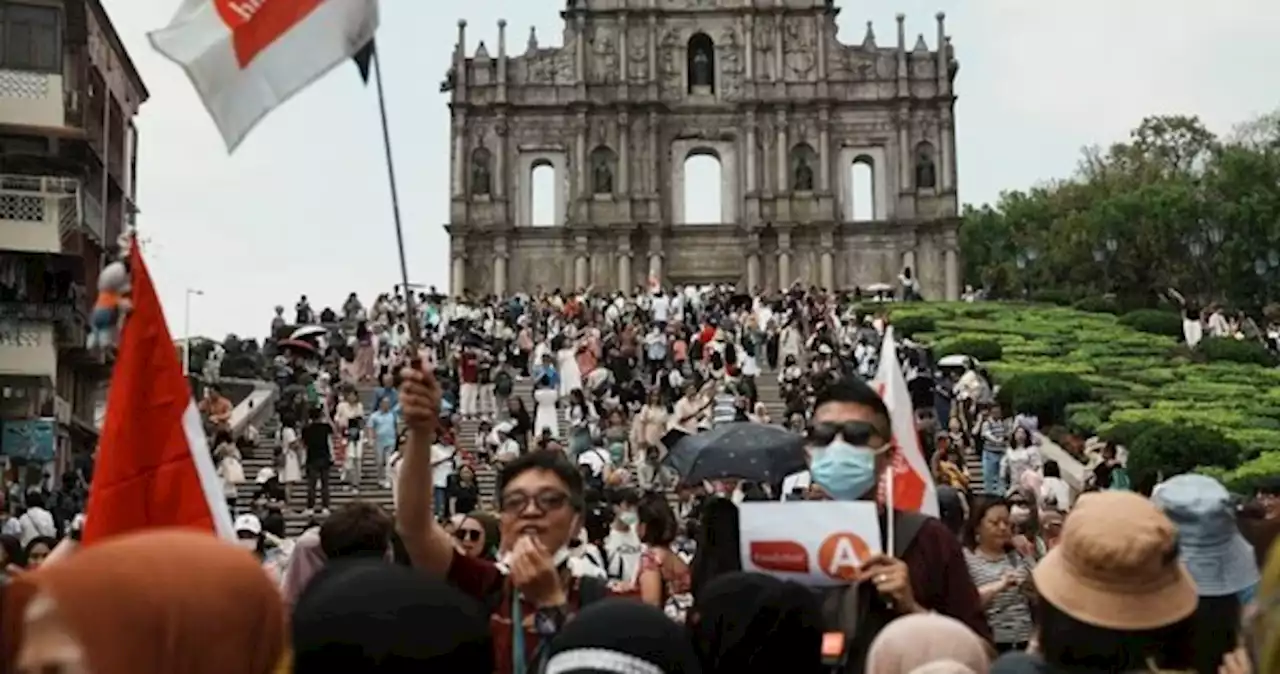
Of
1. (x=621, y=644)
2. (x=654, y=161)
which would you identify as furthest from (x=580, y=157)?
(x=621, y=644)

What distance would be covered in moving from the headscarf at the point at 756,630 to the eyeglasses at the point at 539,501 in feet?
3.14

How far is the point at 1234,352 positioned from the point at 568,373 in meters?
13.1

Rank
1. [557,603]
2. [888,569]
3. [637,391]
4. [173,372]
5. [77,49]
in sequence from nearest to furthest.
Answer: [557,603] → [888,569] → [173,372] → [637,391] → [77,49]

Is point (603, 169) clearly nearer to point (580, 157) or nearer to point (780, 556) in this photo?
point (580, 157)

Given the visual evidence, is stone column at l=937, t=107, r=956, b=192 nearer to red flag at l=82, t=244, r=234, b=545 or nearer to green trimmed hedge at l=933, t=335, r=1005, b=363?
green trimmed hedge at l=933, t=335, r=1005, b=363

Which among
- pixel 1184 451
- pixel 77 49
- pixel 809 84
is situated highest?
pixel 809 84

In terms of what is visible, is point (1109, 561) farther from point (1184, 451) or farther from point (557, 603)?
point (1184, 451)

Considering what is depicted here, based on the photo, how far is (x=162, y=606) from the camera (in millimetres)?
2512

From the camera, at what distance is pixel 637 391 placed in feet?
82.3

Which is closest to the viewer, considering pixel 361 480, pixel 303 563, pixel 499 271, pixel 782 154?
pixel 303 563

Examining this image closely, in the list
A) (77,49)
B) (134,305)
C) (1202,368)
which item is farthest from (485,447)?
(134,305)

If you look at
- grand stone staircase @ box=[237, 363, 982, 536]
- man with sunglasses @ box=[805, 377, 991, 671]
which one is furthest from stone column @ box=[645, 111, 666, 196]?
man with sunglasses @ box=[805, 377, 991, 671]

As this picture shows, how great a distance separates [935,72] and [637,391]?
31.3 meters

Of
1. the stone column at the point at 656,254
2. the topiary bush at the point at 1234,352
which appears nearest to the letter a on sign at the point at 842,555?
the topiary bush at the point at 1234,352
